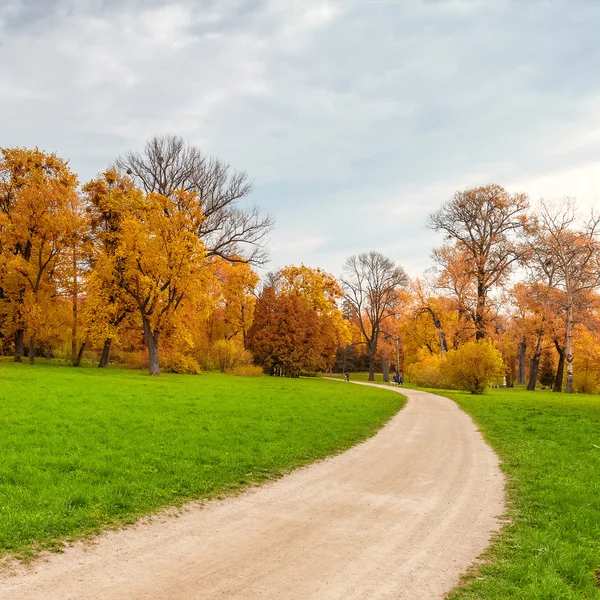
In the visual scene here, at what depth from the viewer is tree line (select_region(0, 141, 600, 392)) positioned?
30.0 meters

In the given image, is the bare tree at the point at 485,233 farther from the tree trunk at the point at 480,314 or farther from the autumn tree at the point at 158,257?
the autumn tree at the point at 158,257

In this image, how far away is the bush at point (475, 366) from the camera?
31.2 meters

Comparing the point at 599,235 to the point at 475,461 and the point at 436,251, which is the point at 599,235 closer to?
the point at 436,251

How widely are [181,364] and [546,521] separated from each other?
3077 centimetres

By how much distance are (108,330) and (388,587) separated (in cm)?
2781

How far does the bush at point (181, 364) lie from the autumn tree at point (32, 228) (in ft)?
28.8

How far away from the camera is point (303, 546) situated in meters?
5.73

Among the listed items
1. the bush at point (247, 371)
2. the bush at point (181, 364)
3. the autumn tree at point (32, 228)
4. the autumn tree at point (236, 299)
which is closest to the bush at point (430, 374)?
the bush at point (247, 371)

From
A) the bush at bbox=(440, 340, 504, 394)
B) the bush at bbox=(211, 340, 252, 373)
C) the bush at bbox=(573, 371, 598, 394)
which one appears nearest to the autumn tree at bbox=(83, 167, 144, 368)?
the bush at bbox=(211, 340, 252, 373)

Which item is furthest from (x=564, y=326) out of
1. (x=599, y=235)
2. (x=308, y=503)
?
(x=308, y=503)

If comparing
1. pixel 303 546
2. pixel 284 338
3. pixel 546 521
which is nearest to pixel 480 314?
pixel 284 338

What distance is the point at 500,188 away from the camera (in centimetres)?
3547

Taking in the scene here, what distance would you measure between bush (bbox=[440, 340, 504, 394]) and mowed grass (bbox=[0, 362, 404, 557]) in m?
14.5

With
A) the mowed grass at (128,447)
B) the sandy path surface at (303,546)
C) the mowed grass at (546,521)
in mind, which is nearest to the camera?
the sandy path surface at (303,546)
